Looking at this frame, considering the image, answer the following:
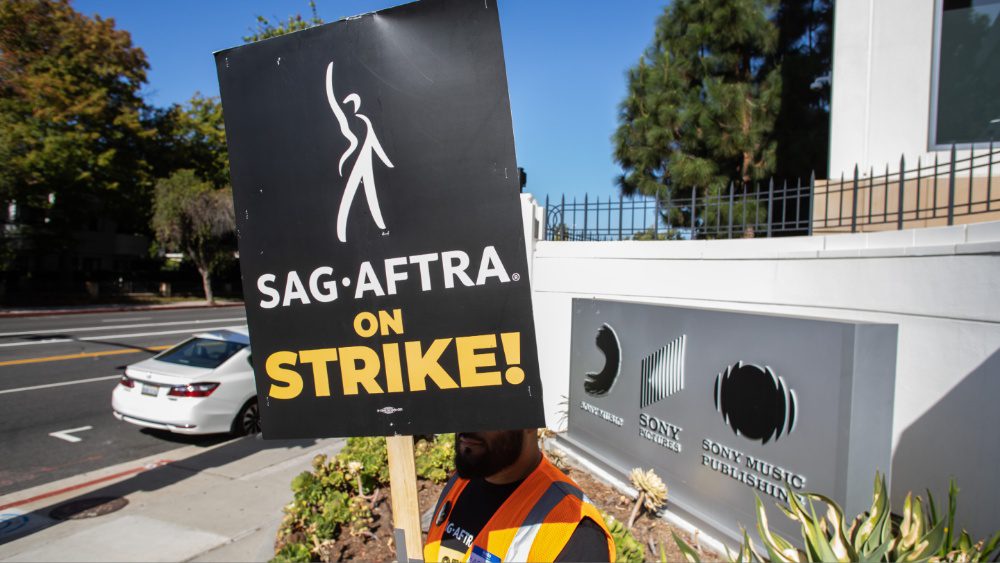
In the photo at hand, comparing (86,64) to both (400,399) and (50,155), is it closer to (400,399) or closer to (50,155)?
(50,155)

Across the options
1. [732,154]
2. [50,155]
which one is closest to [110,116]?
[50,155]

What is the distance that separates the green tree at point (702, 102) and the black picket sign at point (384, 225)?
10.6 meters

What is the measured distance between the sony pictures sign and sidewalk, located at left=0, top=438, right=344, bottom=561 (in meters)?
3.10

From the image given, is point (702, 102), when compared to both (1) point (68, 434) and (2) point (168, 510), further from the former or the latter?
(1) point (68, 434)

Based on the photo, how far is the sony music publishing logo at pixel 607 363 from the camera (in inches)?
Answer: 222

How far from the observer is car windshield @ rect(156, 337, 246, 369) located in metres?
8.53

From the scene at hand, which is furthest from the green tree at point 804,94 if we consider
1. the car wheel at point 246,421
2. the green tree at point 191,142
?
the green tree at point 191,142

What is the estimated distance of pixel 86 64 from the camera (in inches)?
1199

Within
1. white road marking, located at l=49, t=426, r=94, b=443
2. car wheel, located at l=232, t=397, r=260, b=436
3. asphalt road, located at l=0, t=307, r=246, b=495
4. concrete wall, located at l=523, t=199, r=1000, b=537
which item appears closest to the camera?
concrete wall, located at l=523, t=199, r=1000, b=537

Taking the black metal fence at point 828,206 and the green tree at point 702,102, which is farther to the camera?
the green tree at point 702,102

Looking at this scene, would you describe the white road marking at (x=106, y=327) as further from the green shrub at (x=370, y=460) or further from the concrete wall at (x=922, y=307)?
the concrete wall at (x=922, y=307)

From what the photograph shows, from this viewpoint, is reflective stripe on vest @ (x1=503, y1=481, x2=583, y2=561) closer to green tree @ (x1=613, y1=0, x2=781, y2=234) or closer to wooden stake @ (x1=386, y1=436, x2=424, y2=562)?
wooden stake @ (x1=386, y1=436, x2=424, y2=562)

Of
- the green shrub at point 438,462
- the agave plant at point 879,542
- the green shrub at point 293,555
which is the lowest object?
the green shrub at point 293,555

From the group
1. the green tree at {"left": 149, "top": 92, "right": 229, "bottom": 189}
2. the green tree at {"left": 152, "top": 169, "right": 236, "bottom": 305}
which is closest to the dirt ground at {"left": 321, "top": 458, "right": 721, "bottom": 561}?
the green tree at {"left": 152, "top": 169, "right": 236, "bottom": 305}
